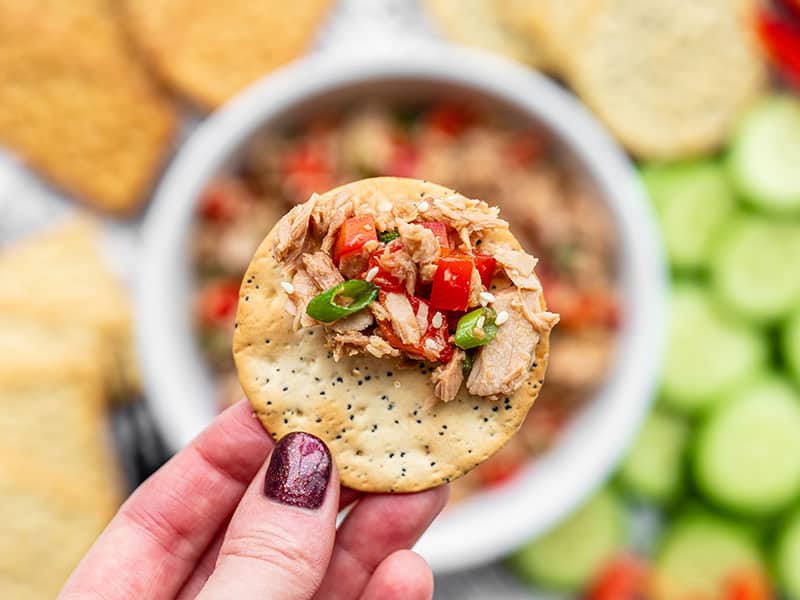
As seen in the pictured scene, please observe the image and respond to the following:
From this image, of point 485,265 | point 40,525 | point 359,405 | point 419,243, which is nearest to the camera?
point 419,243

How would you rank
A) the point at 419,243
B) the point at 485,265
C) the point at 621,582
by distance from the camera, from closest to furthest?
the point at 419,243 < the point at 485,265 < the point at 621,582

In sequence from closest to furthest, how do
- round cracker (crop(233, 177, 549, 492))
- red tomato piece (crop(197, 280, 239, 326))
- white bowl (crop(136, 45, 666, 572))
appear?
round cracker (crop(233, 177, 549, 492)), white bowl (crop(136, 45, 666, 572)), red tomato piece (crop(197, 280, 239, 326))

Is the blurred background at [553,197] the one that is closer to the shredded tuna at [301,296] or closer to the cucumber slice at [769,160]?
the cucumber slice at [769,160]

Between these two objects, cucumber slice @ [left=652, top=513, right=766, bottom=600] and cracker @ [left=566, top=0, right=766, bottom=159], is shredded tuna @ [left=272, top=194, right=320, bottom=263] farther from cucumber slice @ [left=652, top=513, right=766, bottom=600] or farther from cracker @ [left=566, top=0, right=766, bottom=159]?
cucumber slice @ [left=652, top=513, right=766, bottom=600]

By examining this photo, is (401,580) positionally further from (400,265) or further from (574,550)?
(574,550)

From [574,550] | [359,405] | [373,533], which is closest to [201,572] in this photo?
[373,533]

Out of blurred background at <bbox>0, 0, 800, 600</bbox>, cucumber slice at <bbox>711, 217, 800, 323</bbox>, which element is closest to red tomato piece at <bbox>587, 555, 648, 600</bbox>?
blurred background at <bbox>0, 0, 800, 600</bbox>
